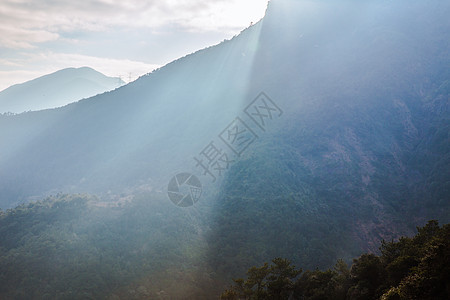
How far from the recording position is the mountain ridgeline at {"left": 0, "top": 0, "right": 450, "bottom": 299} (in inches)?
1404

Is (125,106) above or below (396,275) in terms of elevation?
above

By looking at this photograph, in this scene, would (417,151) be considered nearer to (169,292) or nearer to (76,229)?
(169,292)

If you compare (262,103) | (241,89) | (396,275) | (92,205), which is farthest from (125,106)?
(396,275)

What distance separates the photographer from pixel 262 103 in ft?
194

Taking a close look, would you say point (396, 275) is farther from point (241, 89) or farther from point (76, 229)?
point (241, 89)

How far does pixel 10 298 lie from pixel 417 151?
54.7 metres

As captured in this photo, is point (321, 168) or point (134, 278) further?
point (321, 168)

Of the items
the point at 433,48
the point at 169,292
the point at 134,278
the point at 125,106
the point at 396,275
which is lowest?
the point at 433,48

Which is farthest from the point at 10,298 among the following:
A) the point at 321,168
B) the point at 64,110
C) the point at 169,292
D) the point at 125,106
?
the point at 64,110

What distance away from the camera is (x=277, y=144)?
49594 millimetres

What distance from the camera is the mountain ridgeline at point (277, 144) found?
117 feet

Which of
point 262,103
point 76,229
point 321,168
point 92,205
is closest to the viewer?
point 76,229

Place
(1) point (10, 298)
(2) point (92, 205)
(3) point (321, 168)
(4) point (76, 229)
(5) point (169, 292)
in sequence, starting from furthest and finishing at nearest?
(3) point (321, 168) < (2) point (92, 205) < (4) point (76, 229) < (5) point (169, 292) < (1) point (10, 298)

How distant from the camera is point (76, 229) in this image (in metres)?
34.7
